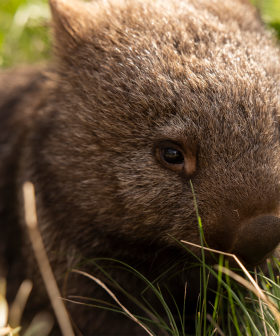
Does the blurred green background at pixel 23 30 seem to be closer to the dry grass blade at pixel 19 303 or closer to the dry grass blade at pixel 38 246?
the dry grass blade at pixel 38 246

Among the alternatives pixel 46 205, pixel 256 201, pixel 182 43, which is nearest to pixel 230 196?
pixel 256 201

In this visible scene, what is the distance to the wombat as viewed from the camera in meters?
2.14

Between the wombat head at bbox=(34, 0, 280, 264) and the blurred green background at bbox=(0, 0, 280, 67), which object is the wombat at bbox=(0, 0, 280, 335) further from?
the blurred green background at bbox=(0, 0, 280, 67)

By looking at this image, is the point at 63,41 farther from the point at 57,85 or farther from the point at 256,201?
the point at 256,201

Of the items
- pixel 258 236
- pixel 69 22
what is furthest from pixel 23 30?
pixel 258 236

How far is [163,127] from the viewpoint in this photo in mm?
2238

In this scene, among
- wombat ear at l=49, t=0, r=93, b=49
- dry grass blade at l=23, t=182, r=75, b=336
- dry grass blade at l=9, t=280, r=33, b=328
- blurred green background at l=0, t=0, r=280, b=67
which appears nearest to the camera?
dry grass blade at l=23, t=182, r=75, b=336

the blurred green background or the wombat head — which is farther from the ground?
the blurred green background

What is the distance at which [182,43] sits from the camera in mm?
2377

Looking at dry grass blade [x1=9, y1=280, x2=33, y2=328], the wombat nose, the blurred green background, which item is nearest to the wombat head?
the wombat nose

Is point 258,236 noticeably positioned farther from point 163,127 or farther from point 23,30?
point 23,30

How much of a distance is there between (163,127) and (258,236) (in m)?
0.76

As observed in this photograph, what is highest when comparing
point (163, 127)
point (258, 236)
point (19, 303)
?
point (163, 127)

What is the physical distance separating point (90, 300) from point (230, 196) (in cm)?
132
